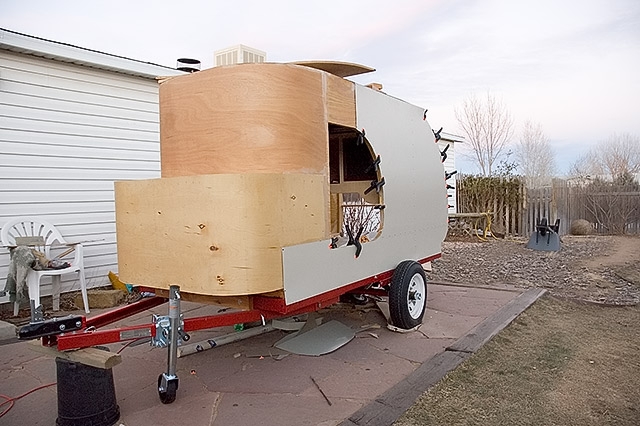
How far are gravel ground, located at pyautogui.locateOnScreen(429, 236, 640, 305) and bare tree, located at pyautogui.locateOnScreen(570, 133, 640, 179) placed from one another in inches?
597

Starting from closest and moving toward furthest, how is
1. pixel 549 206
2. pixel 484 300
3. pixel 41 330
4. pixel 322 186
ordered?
pixel 41 330
pixel 322 186
pixel 484 300
pixel 549 206

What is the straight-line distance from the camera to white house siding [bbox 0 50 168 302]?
6.09 metres

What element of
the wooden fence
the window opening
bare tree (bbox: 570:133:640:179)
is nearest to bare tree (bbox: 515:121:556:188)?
bare tree (bbox: 570:133:640:179)

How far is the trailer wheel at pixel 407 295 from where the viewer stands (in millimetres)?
4855

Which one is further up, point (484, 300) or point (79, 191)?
point (79, 191)

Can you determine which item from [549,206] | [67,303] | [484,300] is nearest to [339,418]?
[484,300]

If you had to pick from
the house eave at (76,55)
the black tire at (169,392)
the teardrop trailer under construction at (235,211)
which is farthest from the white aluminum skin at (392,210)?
the house eave at (76,55)

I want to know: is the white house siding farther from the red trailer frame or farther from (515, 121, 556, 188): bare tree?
(515, 121, 556, 188): bare tree

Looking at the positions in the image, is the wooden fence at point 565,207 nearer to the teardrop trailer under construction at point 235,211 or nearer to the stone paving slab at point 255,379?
the stone paving slab at point 255,379

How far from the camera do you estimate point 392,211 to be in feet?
15.6

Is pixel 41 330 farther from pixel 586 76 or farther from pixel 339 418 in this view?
pixel 586 76

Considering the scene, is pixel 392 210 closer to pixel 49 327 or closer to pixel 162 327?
pixel 162 327

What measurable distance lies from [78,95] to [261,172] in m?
4.68

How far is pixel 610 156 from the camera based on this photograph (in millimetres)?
27078
